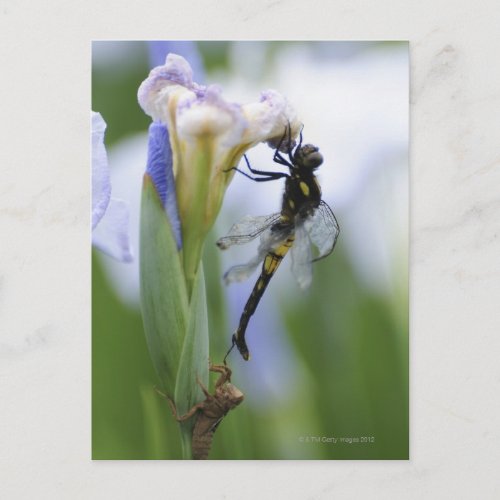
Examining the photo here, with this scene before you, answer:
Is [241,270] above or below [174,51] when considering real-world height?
below

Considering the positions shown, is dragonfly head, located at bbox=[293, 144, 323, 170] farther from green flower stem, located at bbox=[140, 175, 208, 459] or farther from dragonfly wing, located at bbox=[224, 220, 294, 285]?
green flower stem, located at bbox=[140, 175, 208, 459]

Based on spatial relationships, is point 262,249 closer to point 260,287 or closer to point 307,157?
point 260,287

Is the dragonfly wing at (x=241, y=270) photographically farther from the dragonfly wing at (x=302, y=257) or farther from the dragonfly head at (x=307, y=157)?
the dragonfly head at (x=307, y=157)

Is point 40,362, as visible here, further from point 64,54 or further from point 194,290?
point 64,54

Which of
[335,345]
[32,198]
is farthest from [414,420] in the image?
[32,198]

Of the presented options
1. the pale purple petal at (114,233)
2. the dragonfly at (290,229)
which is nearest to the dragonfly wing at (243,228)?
the dragonfly at (290,229)

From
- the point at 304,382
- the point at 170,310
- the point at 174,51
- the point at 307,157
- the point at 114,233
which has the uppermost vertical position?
the point at 174,51

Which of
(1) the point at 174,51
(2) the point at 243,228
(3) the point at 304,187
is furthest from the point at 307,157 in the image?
(1) the point at 174,51
